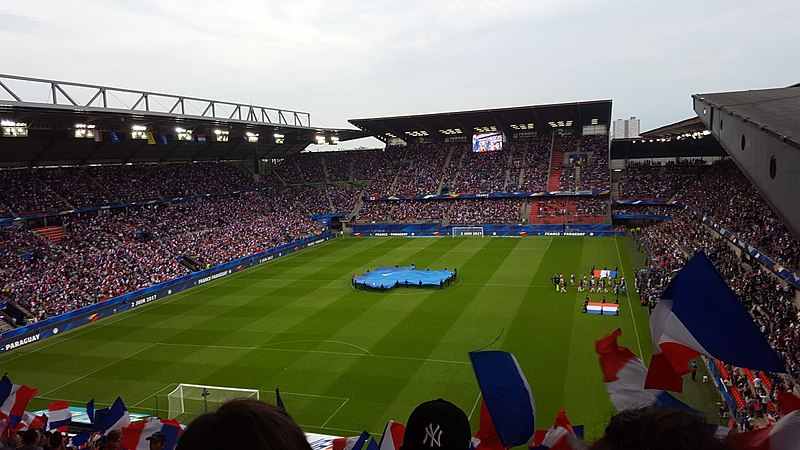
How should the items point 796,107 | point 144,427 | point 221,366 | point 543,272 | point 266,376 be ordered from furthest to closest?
1. point 543,272
2. point 221,366
3. point 266,376
4. point 796,107
5. point 144,427

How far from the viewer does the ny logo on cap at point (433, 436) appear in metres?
2.50

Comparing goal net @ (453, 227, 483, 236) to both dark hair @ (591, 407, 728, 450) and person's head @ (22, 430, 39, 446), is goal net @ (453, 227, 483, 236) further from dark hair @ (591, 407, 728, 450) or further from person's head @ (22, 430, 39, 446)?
dark hair @ (591, 407, 728, 450)

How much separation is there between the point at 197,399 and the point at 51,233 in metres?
31.9

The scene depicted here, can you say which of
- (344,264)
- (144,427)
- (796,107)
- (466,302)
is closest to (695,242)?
(466,302)

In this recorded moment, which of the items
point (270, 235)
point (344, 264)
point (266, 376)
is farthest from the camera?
point (270, 235)

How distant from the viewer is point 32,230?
40.8 metres

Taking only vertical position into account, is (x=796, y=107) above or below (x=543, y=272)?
above

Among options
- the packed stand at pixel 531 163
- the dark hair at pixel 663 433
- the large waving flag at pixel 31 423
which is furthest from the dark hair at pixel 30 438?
the packed stand at pixel 531 163

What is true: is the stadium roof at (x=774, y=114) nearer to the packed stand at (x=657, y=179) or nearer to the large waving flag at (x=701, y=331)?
the large waving flag at (x=701, y=331)

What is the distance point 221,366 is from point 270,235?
31741mm

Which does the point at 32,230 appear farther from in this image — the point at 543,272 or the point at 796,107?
the point at 796,107

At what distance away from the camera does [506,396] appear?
5191 millimetres

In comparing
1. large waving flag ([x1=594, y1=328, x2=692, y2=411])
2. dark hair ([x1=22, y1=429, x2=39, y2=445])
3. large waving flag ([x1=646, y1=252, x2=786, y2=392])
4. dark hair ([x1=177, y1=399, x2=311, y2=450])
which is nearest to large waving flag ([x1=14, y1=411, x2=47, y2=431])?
dark hair ([x1=22, y1=429, x2=39, y2=445])

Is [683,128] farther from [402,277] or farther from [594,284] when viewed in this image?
[402,277]
